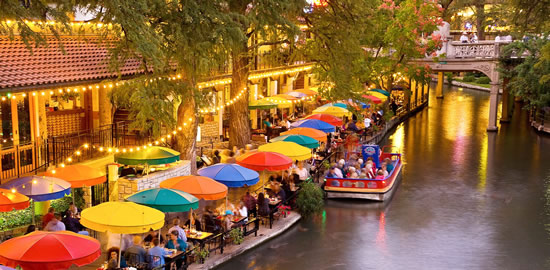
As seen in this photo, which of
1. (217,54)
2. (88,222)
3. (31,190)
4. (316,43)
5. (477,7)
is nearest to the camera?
(88,222)

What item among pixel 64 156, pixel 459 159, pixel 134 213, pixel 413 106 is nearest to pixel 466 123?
pixel 413 106

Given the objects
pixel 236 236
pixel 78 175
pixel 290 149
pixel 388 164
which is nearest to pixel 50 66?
pixel 78 175

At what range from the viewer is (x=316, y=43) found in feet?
97.4

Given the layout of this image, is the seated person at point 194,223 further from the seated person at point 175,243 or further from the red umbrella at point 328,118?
the red umbrella at point 328,118

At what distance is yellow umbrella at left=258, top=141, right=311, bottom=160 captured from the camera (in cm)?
2420

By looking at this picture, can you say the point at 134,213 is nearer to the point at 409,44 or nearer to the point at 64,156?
the point at 64,156

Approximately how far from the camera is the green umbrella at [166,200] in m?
17.0

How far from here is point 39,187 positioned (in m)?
16.9

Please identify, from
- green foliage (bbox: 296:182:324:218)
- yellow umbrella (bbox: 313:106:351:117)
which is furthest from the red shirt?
yellow umbrella (bbox: 313:106:351:117)

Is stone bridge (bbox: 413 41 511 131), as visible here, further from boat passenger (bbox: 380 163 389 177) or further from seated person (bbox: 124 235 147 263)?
seated person (bbox: 124 235 147 263)

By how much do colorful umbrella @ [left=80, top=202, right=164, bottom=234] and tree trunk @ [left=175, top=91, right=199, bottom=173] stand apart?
819cm

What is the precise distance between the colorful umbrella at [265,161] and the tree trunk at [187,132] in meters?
Result: 1.88

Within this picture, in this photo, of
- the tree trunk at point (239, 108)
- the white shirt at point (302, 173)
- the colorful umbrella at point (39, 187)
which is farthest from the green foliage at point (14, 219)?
the tree trunk at point (239, 108)

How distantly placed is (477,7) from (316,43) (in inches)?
1938
